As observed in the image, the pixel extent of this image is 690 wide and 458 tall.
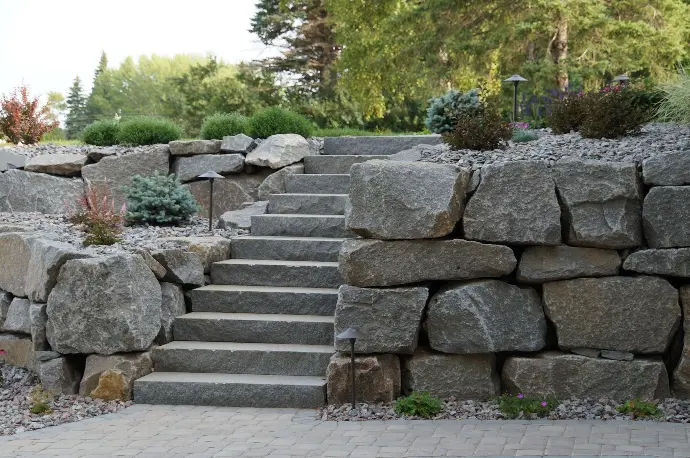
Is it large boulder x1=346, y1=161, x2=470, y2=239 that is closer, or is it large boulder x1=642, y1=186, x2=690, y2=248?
large boulder x1=642, y1=186, x2=690, y2=248

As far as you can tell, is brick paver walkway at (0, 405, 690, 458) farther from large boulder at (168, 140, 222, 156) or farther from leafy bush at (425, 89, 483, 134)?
large boulder at (168, 140, 222, 156)

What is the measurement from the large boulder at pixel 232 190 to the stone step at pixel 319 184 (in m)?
0.68

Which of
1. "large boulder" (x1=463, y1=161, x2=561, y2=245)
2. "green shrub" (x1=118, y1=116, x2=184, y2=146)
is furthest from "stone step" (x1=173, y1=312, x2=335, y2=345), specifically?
"green shrub" (x1=118, y1=116, x2=184, y2=146)

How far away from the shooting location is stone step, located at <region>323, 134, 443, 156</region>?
33.0 ft

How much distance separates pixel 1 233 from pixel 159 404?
7.95ft

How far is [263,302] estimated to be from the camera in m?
7.19

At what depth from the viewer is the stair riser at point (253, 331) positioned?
680cm

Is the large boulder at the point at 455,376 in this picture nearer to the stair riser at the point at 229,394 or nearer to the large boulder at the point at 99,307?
the stair riser at the point at 229,394

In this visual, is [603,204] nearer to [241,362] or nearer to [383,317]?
[383,317]

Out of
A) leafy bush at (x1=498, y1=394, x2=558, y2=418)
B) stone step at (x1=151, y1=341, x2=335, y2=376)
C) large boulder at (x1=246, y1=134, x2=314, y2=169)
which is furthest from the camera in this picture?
large boulder at (x1=246, y1=134, x2=314, y2=169)

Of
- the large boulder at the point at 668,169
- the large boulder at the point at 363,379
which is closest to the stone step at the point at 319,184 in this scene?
the large boulder at the point at 363,379

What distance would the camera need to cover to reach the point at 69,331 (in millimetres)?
6449

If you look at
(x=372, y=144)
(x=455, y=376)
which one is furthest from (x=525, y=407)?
(x=372, y=144)

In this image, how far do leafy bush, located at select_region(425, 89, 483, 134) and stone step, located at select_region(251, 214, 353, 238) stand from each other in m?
1.88
